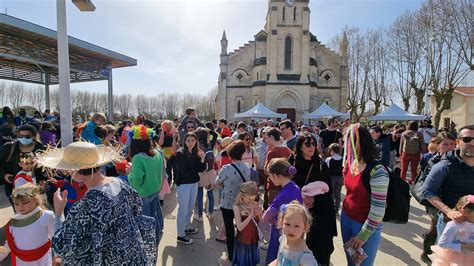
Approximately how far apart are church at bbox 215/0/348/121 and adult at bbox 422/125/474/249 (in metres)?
28.3

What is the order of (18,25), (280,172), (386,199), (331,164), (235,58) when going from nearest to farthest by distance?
(386,199)
(280,172)
(331,164)
(18,25)
(235,58)

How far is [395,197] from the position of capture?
8.20 feet

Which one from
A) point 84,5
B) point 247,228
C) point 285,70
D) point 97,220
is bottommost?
point 247,228

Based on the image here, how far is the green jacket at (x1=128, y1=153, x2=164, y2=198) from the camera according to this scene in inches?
144

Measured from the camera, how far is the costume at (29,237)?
8.89 feet

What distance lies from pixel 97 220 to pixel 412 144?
864cm

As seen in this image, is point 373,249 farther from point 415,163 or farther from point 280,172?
point 415,163

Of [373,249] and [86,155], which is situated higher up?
[86,155]

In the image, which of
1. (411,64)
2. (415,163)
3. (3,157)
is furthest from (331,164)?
(411,64)

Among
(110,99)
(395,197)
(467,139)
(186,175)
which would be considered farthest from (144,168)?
(110,99)

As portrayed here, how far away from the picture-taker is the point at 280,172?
2.83m

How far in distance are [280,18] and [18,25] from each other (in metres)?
26.1

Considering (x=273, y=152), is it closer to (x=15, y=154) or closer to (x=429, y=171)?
(x=429, y=171)

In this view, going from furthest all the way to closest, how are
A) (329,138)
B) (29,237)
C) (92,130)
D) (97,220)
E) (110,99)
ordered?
(110,99) < (329,138) < (92,130) < (29,237) < (97,220)
